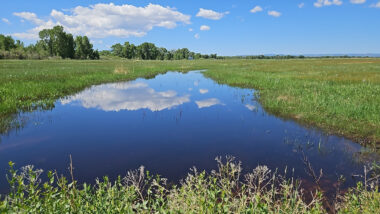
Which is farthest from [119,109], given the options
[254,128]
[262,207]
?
[262,207]

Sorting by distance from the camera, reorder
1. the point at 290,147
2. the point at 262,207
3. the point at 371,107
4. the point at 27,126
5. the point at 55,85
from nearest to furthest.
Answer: the point at 262,207 → the point at 290,147 → the point at 27,126 → the point at 371,107 → the point at 55,85

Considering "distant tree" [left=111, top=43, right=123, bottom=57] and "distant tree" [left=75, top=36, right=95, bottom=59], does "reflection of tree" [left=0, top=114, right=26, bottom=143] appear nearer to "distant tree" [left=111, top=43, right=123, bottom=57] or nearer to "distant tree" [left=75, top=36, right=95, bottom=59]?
"distant tree" [left=75, top=36, right=95, bottom=59]

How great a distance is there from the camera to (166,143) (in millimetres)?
9328

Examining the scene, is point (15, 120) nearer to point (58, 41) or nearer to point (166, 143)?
point (166, 143)

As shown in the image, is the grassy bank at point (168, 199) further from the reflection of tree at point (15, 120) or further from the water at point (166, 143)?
the reflection of tree at point (15, 120)

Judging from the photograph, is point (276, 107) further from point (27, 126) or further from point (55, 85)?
point (55, 85)

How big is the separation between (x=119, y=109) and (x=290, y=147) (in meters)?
11.4

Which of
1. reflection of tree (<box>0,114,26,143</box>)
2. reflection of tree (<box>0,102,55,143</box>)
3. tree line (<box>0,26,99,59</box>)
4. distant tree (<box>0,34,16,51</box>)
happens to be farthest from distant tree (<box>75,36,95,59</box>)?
reflection of tree (<box>0,114,26,143</box>)

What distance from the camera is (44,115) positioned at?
13344 mm

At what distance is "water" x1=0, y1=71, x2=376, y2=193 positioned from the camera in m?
7.28

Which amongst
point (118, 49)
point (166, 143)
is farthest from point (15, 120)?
point (118, 49)

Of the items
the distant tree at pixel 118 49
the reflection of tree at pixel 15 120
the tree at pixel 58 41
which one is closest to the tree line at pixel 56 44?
the tree at pixel 58 41

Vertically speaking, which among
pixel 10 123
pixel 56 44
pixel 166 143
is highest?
pixel 56 44

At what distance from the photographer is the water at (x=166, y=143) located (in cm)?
728
